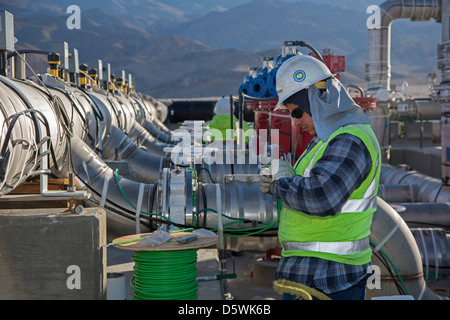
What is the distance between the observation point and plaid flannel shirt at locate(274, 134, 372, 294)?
2.41 meters

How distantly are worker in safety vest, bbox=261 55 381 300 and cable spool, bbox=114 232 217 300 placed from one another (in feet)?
2.64

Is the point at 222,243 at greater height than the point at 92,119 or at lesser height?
lesser

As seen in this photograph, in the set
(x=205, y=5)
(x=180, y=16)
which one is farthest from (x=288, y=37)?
(x=205, y=5)

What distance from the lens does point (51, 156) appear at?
4066mm

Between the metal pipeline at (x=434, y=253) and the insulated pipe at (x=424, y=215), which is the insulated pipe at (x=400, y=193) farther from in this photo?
the metal pipeline at (x=434, y=253)

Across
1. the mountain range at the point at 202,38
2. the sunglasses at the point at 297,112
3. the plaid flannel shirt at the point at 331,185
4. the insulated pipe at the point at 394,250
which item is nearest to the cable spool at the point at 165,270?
the plaid flannel shirt at the point at 331,185

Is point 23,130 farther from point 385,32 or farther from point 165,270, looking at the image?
point 385,32

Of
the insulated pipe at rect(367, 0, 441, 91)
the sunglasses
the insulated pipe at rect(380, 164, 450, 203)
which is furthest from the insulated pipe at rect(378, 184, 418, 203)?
the sunglasses

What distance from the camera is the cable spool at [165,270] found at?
331 cm

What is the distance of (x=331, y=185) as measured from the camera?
2.40m

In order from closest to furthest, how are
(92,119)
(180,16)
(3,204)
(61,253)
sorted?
1. (61,253)
2. (3,204)
3. (92,119)
4. (180,16)
